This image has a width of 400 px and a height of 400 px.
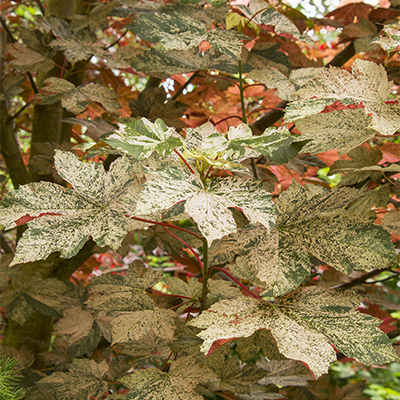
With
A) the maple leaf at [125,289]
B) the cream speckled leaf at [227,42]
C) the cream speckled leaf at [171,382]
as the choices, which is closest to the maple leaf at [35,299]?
the maple leaf at [125,289]

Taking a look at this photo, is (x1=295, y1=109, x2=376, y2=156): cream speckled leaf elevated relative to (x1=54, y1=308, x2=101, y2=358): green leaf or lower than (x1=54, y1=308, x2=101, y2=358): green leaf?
elevated

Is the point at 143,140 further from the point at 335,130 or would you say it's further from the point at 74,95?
the point at 74,95

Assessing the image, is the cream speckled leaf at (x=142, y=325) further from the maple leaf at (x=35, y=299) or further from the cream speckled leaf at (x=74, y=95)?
the cream speckled leaf at (x=74, y=95)

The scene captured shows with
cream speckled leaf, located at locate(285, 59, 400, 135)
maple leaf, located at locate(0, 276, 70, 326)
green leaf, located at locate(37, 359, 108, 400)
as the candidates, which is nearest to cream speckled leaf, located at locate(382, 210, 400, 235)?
cream speckled leaf, located at locate(285, 59, 400, 135)

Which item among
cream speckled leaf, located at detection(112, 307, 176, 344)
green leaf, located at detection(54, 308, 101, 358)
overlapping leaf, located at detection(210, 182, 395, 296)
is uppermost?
overlapping leaf, located at detection(210, 182, 395, 296)

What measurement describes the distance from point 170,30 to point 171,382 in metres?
0.66

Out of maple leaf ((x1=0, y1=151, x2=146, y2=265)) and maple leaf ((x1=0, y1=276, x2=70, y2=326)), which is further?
maple leaf ((x1=0, y1=276, x2=70, y2=326))

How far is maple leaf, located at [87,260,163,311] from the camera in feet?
2.01

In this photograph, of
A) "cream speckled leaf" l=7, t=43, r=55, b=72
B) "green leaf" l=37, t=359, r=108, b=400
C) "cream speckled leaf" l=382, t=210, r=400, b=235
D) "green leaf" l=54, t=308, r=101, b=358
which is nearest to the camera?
"cream speckled leaf" l=382, t=210, r=400, b=235

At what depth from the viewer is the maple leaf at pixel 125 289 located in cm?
61

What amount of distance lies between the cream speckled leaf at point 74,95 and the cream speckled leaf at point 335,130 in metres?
0.57

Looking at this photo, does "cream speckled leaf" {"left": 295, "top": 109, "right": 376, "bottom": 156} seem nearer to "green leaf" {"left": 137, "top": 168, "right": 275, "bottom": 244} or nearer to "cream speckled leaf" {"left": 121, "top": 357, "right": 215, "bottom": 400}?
"green leaf" {"left": 137, "top": 168, "right": 275, "bottom": 244}

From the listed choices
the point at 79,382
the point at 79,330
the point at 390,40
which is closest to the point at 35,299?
the point at 79,330

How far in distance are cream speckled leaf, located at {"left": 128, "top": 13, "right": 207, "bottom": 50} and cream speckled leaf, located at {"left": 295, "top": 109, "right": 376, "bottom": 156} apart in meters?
0.27
